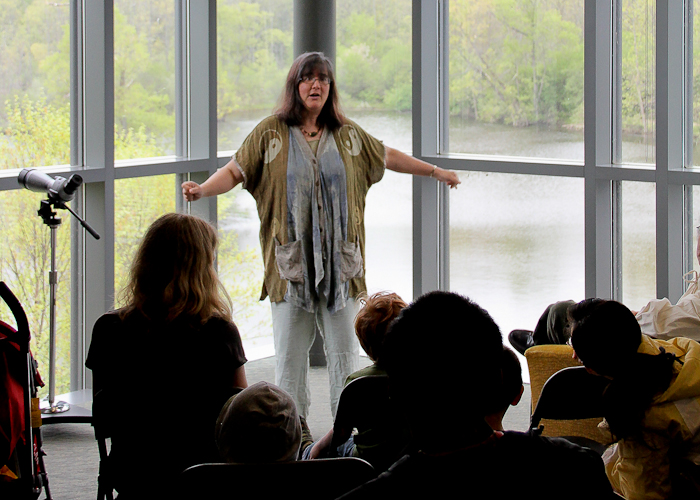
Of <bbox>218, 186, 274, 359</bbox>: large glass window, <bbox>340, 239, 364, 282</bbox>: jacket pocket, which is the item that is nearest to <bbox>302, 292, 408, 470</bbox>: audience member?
<bbox>340, 239, 364, 282</bbox>: jacket pocket

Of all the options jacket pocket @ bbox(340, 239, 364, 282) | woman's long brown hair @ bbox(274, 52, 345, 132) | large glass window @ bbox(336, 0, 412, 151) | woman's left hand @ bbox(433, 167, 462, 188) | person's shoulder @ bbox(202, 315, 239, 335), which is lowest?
person's shoulder @ bbox(202, 315, 239, 335)

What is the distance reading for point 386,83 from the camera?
5.11 m

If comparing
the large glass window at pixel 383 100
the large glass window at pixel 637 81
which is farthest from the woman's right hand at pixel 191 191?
the large glass window at pixel 637 81

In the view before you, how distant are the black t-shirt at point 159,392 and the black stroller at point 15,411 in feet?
1.07

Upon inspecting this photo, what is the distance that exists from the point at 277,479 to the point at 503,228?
3431 millimetres

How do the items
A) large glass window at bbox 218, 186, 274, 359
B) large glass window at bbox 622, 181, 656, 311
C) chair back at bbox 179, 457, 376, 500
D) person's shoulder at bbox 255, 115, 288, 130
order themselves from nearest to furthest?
chair back at bbox 179, 457, 376, 500 < person's shoulder at bbox 255, 115, 288, 130 < large glass window at bbox 622, 181, 656, 311 < large glass window at bbox 218, 186, 274, 359

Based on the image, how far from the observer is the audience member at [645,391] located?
2.13 metres

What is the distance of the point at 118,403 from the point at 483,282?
310 cm

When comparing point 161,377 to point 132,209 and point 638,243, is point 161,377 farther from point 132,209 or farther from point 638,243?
point 638,243

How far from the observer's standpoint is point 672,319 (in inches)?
113

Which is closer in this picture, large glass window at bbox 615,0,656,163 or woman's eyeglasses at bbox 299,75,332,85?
woman's eyeglasses at bbox 299,75,332,85

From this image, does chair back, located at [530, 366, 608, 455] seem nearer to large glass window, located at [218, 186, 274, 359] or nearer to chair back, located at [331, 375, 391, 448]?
chair back, located at [331, 375, 391, 448]

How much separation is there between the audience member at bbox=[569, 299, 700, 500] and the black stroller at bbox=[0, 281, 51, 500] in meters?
1.58

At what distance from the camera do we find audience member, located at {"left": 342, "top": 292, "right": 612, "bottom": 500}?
1.19 meters
